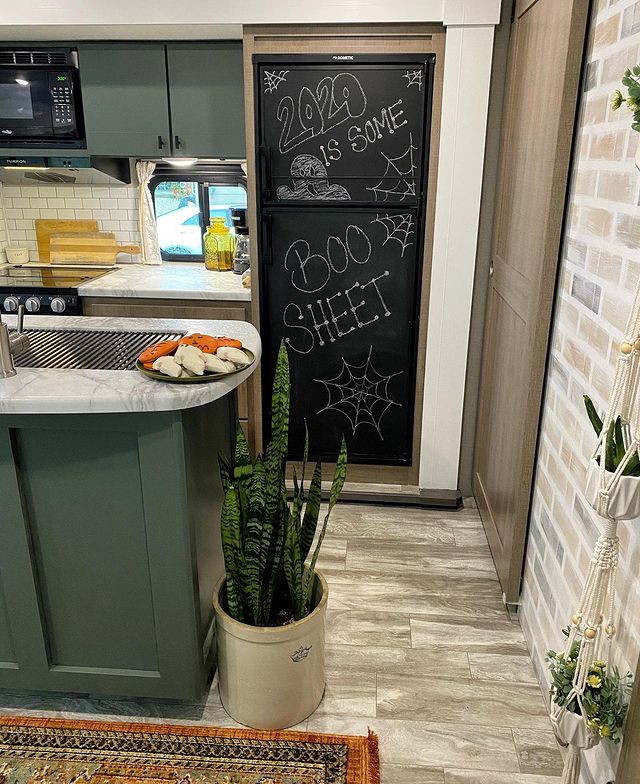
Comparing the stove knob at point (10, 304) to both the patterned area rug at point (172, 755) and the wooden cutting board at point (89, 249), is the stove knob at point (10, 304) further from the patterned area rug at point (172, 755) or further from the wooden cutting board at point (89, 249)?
the patterned area rug at point (172, 755)

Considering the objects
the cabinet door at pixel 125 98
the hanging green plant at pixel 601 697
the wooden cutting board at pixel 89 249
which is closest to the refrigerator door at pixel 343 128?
the cabinet door at pixel 125 98

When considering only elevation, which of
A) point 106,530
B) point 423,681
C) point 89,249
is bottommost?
point 423,681

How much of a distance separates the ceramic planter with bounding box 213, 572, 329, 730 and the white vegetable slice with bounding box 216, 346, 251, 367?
673 millimetres

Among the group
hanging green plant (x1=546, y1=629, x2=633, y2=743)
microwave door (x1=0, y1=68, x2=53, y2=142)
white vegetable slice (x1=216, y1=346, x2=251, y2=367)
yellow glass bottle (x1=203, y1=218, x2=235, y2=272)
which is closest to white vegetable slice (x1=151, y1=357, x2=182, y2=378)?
white vegetable slice (x1=216, y1=346, x2=251, y2=367)

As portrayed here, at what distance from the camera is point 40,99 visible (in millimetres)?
3268

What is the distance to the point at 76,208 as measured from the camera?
150 inches

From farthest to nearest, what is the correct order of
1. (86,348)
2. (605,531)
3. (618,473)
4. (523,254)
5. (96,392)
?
(523,254), (86,348), (96,392), (605,531), (618,473)

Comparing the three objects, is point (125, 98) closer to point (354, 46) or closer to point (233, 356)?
point (354, 46)

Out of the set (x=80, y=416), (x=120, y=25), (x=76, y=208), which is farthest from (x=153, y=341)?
(x=76, y=208)

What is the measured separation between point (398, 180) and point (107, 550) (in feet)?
6.39

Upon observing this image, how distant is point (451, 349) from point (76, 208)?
226 cm

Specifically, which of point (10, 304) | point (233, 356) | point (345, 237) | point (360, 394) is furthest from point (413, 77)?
point (10, 304)

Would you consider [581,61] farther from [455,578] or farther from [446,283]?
[455,578]

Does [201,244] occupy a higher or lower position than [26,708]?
higher
